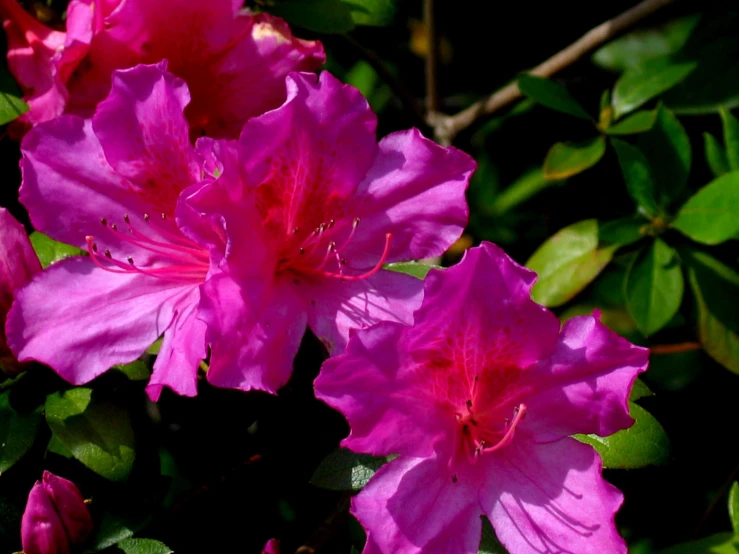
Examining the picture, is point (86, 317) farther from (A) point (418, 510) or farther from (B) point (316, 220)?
(A) point (418, 510)

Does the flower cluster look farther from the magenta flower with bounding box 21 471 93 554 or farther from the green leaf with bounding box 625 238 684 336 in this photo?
the green leaf with bounding box 625 238 684 336

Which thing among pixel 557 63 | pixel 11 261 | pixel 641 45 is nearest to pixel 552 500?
pixel 11 261

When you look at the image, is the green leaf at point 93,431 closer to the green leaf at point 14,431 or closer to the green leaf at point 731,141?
the green leaf at point 14,431

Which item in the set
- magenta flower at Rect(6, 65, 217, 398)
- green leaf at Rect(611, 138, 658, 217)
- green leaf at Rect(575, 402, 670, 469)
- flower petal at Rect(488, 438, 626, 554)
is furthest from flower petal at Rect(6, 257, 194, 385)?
green leaf at Rect(611, 138, 658, 217)

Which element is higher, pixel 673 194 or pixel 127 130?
pixel 127 130

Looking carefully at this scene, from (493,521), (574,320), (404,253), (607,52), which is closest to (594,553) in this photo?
(493,521)

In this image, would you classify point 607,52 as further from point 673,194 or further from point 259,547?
point 259,547
